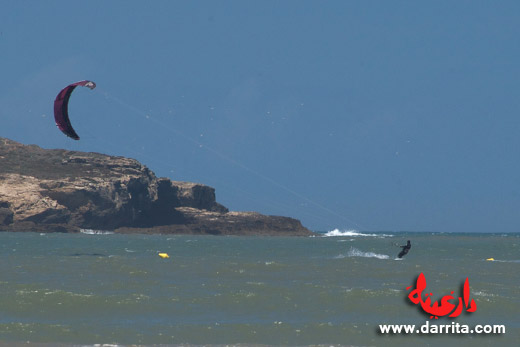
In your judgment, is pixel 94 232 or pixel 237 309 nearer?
pixel 237 309

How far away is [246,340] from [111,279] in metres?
17.6

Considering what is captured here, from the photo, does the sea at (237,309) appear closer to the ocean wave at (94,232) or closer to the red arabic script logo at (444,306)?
the red arabic script logo at (444,306)

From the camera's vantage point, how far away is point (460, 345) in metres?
22.1

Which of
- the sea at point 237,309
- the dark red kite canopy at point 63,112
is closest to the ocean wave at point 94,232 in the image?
the dark red kite canopy at point 63,112

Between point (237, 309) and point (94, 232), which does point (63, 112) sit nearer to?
point (237, 309)

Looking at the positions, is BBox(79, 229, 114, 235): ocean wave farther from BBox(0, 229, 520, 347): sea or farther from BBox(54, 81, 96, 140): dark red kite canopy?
BBox(0, 229, 520, 347): sea

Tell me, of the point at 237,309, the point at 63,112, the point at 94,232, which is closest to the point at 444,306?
the point at 237,309

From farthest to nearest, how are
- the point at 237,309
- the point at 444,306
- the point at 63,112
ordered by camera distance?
1. the point at 63,112
2. the point at 444,306
3. the point at 237,309

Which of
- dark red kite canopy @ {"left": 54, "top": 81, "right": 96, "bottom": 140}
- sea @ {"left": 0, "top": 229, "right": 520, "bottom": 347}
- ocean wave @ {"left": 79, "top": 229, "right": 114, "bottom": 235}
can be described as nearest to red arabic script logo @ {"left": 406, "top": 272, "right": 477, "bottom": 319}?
sea @ {"left": 0, "top": 229, "right": 520, "bottom": 347}

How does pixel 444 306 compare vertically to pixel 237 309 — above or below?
above

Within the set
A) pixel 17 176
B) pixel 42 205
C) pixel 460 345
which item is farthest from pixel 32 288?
pixel 17 176

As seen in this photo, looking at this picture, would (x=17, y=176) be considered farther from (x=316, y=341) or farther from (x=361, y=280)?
(x=316, y=341)

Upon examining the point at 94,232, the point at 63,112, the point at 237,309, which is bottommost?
the point at 237,309

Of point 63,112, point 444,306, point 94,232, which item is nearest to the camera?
point 444,306
